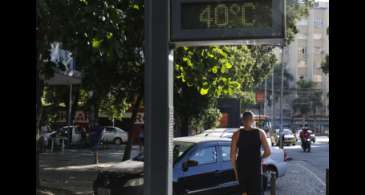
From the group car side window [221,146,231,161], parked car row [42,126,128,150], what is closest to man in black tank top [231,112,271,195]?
car side window [221,146,231,161]

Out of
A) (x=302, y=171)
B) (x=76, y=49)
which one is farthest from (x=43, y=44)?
(x=302, y=171)

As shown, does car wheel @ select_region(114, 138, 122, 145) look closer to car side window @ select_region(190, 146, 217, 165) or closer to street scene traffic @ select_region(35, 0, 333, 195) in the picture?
street scene traffic @ select_region(35, 0, 333, 195)

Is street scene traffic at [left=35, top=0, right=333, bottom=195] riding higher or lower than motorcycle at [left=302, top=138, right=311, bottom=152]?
higher

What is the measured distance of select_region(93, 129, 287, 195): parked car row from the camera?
32.9 ft

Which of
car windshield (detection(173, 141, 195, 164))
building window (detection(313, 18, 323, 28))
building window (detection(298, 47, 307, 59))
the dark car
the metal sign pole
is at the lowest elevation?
the dark car

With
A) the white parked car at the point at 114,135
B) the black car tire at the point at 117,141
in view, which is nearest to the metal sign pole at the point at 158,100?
the white parked car at the point at 114,135

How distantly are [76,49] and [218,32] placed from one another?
570 cm

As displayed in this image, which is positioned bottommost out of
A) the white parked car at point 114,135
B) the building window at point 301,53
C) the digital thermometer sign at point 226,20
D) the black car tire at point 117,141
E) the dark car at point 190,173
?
the black car tire at point 117,141

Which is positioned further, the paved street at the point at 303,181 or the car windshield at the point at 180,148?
the paved street at the point at 303,181

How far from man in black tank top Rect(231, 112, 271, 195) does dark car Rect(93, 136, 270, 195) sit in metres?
1.98

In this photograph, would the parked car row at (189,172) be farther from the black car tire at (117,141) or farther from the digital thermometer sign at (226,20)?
the black car tire at (117,141)

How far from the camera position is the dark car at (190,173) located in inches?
395

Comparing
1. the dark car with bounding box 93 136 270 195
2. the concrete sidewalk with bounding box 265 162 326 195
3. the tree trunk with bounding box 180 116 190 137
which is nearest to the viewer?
the dark car with bounding box 93 136 270 195

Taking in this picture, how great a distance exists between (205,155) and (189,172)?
71 cm
